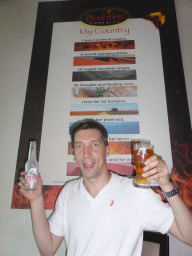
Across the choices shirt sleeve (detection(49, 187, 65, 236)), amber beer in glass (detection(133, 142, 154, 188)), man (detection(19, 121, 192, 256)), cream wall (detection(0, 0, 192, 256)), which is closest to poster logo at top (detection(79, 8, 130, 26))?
cream wall (detection(0, 0, 192, 256))

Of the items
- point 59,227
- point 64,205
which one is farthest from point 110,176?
point 59,227

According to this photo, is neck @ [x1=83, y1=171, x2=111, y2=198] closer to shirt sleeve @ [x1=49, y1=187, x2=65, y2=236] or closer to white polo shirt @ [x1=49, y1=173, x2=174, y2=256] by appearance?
white polo shirt @ [x1=49, y1=173, x2=174, y2=256]

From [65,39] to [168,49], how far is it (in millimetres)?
1266

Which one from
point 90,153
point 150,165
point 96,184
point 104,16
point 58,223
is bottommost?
point 58,223

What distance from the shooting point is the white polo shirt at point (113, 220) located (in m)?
1.21

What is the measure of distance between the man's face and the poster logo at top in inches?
61.5

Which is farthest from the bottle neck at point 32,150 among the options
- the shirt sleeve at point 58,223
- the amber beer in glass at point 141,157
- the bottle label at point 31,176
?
the amber beer in glass at point 141,157

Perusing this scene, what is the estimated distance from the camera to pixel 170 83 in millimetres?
1989

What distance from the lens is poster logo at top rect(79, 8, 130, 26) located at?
228cm

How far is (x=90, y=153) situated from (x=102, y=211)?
43cm

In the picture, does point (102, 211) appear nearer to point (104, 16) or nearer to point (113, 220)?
point (113, 220)

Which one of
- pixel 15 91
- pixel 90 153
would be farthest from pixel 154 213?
pixel 15 91

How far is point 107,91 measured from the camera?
6.61 ft

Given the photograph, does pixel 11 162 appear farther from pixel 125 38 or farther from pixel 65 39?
pixel 125 38
